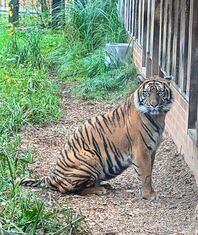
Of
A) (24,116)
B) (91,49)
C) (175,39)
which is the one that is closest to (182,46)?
(175,39)

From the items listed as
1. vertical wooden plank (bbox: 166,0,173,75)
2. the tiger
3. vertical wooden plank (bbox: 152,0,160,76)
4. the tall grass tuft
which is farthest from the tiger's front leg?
the tall grass tuft

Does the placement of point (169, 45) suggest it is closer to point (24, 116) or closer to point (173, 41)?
point (173, 41)

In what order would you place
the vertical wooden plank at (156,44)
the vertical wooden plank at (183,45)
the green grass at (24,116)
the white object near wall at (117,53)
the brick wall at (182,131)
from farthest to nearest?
the white object near wall at (117,53) → the vertical wooden plank at (156,44) → the vertical wooden plank at (183,45) → the brick wall at (182,131) → the green grass at (24,116)

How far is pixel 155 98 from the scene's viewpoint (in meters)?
6.74

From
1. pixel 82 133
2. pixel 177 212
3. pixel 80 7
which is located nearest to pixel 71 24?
pixel 80 7

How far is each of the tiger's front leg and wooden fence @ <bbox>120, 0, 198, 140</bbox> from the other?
2.26ft

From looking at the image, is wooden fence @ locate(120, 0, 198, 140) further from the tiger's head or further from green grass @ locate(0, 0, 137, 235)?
green grass @ locate(0, 0, 137, 235)

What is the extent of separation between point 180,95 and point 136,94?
1327 mm

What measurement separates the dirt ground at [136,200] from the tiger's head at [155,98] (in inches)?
31.4

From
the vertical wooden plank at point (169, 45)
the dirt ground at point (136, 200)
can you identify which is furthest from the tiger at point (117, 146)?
the vertical wooden plank at point (169, 45)

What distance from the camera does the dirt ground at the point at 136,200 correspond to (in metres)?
5.97

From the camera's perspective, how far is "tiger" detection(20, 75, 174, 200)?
269 inches

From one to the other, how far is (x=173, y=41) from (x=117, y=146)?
6.51 feet

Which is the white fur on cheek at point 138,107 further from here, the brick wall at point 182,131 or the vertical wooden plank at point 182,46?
the vertical wooden plank at point 182,46
